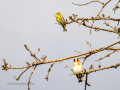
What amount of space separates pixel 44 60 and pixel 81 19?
208 centimetres

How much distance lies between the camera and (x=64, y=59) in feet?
20.5

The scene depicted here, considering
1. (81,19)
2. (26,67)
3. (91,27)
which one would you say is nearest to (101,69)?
(91,27)

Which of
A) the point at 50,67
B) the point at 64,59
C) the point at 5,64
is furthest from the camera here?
the point at 64,59

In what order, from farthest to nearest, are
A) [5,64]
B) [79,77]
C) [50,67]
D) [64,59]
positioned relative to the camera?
[79,77]
[64,59]
[50,67]
[5,64]

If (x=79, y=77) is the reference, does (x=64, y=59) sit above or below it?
above

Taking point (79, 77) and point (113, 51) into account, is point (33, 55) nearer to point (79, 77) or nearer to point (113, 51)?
point (113, 51)

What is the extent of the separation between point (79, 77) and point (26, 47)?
4.24m

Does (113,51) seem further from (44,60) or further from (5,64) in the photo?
(5,64)

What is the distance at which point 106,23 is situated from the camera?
6547 millimetres

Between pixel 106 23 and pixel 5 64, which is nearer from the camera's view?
pixel 5 64

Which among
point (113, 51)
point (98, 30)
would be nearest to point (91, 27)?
point (98, 30)

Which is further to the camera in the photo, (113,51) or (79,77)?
(79,77)

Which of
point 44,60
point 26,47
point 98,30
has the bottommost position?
point 44,60

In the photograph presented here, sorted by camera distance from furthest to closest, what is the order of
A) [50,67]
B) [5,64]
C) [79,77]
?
1. [79,77]
2. [50,67]
3. [5,64]
